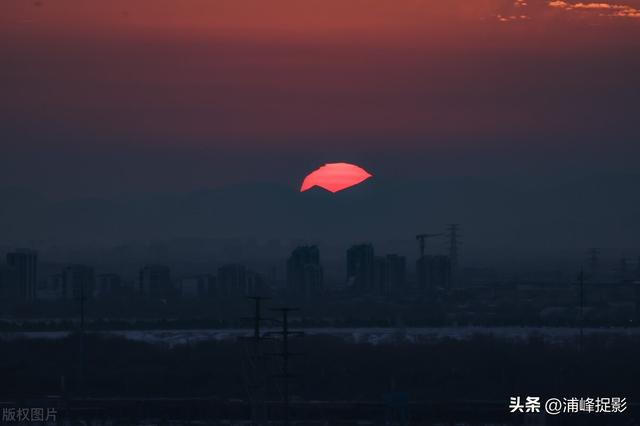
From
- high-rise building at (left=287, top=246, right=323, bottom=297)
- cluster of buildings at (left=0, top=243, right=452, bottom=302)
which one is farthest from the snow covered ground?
high-rise building at (left=287, top=246, right=323, bottom=297)

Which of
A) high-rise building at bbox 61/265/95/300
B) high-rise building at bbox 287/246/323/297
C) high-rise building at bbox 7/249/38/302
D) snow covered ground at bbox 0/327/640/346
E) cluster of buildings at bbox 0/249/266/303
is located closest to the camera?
snow covered ground at bbox 0/327/640/346

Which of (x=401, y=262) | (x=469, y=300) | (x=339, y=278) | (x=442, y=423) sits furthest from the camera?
(x=339, y=278)

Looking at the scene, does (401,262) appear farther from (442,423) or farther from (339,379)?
(442,423)

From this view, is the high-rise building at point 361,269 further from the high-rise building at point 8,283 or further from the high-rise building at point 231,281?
the high-rise building at point 8,283

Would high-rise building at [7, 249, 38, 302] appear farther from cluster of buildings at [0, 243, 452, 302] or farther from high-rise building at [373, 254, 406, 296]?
high-rise building at [373, 254, 406, 296]

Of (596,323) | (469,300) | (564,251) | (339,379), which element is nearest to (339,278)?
Answer: (469,300)

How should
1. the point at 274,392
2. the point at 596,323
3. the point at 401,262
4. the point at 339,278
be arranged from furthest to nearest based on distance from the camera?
the point at 339,278 < the point at 401,262 < the point at 596,323 < the point at 274,392
